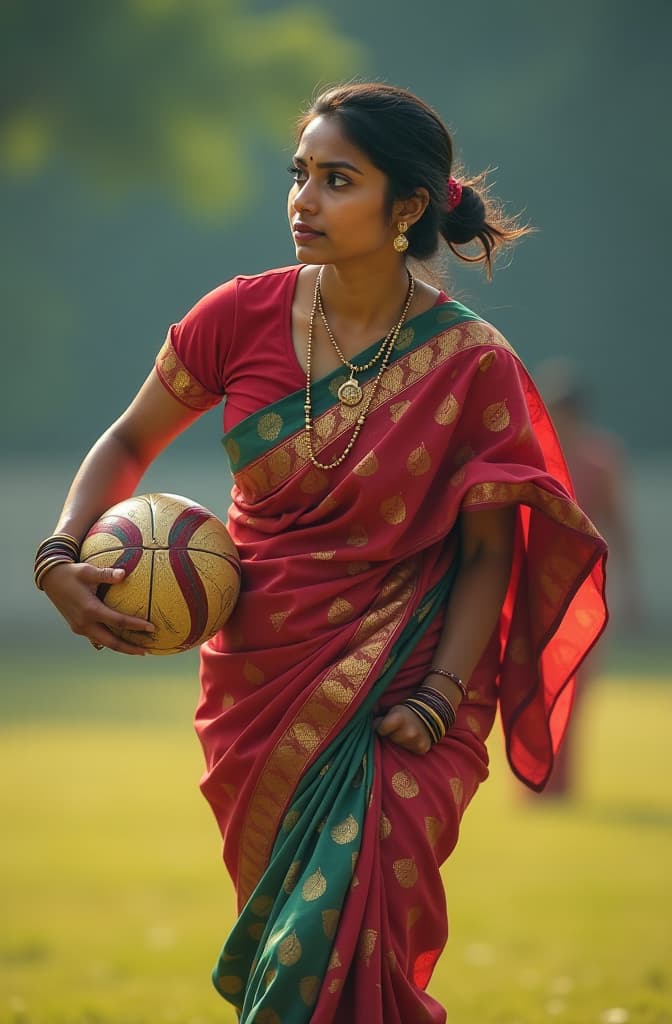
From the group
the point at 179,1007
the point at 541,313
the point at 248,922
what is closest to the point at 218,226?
the point at 541,313

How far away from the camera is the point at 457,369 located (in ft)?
11.4

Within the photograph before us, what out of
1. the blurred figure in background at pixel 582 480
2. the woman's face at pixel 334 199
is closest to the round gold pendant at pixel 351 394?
the woman's face at pixel 334 199

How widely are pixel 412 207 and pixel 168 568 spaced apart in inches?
36.6

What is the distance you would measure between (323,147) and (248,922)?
64.6 inches

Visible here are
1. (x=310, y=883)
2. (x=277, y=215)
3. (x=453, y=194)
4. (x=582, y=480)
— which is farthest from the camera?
(x=277, y=215)

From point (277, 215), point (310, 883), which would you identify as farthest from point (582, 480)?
point (277, 215)

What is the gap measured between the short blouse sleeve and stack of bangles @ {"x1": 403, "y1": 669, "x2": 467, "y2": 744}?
83 cm

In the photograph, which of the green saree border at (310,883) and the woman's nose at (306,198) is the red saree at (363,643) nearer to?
the green saree border at (310,883)

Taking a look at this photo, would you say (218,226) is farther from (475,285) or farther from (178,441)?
(475,285)

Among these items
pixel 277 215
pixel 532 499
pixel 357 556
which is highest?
pixel 277 215

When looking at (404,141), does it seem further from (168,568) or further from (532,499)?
(168,568)

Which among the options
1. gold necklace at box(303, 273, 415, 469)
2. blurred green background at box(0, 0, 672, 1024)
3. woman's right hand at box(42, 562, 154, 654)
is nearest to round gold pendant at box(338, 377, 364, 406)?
gold necklace at box(303, 273, 415, 469)

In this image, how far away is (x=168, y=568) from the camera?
134 inches

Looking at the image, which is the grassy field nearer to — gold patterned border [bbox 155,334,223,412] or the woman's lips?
gold patterned border [bbox 155,334,223,412]
